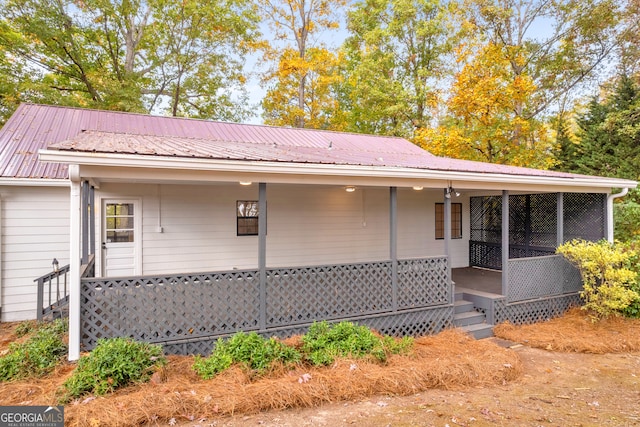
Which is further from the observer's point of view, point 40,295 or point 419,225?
point 419,225

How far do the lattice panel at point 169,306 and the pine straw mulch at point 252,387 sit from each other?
452mm

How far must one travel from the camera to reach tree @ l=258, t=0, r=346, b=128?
59.7 ft

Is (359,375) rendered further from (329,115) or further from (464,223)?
(329,115)

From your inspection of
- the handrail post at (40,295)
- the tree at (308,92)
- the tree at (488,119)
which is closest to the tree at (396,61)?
the tree at (308,92)

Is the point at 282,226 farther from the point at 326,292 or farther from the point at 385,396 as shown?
the point at 385,396

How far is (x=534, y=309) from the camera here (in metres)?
7.21

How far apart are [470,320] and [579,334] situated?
5.92 feet

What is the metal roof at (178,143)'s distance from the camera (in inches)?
195

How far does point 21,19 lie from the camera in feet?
42.6

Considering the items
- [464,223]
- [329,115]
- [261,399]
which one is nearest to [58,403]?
[261,399]

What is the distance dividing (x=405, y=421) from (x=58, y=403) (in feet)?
11.3

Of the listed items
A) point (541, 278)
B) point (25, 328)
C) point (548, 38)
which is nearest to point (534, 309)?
point (541, 278)

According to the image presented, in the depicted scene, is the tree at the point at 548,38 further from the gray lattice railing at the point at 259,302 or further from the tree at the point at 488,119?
the gray lattice railing at the point at 259,302

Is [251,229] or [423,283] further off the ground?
[251,229]
